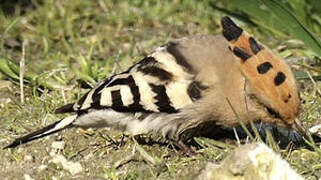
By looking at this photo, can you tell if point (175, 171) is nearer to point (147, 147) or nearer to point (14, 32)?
point (147, 147)

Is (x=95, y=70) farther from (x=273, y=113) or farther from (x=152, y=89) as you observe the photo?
(x=273, y=113)

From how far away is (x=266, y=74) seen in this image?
3.19 m

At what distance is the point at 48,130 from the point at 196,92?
732 mm

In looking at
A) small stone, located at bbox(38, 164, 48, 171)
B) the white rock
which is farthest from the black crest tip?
small stone, located at bbox(38, 164, 48, 171)

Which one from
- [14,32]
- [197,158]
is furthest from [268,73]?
[14,32]

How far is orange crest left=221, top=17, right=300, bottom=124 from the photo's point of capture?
124 inches

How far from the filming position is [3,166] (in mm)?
3531

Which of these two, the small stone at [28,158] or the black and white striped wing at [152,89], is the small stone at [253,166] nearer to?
the black and white striped wing at [152,89]

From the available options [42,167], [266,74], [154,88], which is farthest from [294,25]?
[42,167]

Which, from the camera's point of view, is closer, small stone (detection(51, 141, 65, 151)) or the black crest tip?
the black crest tip

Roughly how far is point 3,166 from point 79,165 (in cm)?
36

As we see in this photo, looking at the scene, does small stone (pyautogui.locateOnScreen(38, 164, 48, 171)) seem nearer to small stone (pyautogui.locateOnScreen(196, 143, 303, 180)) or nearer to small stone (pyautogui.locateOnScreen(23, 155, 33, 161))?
small stone (pyautogui.locateOnScreen(23, 155, 33, 161))

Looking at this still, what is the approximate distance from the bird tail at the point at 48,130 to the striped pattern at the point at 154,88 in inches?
4.7

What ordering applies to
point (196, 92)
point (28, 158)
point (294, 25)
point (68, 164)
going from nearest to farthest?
point (196, 92), point (68, 164), point (28, 158), point (294, 25)
